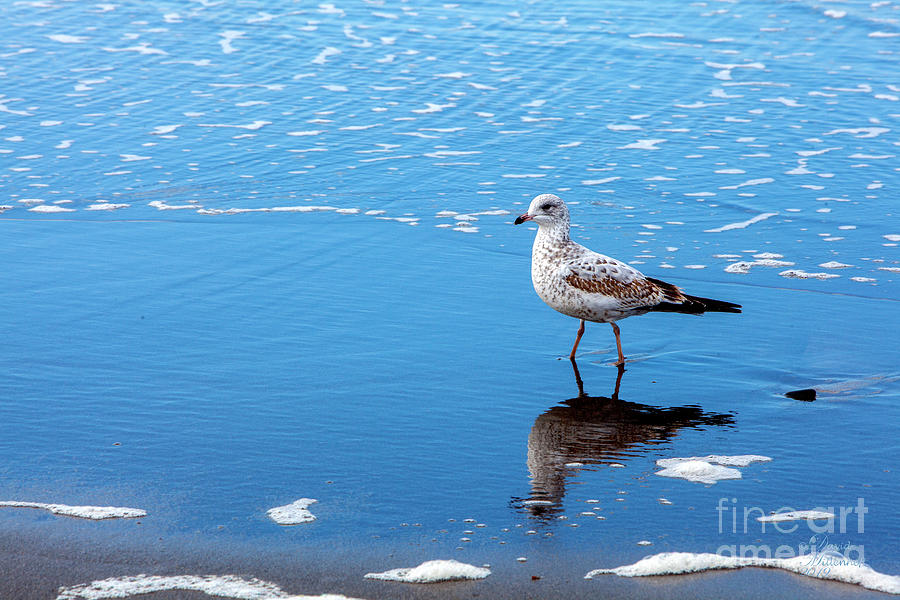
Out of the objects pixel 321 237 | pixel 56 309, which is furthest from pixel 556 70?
pixel 56 309

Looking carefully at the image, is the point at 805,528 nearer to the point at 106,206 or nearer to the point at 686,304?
the point at 686,304

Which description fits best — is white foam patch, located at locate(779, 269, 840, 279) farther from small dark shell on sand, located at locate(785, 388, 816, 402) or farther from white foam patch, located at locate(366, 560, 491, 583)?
white foam patch, located at locate(366, 560, 491, 583)

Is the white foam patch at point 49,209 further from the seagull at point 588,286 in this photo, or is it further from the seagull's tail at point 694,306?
the seagull's tail at point 694,306

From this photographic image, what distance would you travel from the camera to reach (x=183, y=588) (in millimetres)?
4137

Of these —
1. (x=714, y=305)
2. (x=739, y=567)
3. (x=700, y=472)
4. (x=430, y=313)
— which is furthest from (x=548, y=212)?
(x=739, y=567)

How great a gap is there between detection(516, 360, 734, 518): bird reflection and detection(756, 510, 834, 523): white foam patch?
2.86ft

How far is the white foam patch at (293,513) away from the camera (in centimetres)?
467

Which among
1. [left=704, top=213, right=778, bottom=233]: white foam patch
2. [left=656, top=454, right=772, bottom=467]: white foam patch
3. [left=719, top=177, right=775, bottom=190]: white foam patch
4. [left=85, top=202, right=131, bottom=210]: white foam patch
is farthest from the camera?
[left=719, top=177, right=775, bottom=190]: white foam patch

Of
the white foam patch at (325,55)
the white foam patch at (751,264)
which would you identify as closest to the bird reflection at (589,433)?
the white foam patch at (751,264)

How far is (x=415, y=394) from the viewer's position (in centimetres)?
621

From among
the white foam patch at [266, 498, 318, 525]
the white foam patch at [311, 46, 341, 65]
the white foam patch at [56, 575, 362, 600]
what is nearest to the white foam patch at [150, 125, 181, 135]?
the white foam patch at [311, 46, 341, 65]

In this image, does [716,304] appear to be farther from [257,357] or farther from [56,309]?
[56,309]

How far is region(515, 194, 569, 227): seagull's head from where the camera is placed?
7.25m

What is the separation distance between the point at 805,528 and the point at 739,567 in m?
0.51
